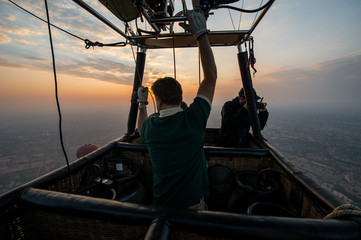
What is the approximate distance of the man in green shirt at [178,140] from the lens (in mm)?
1164

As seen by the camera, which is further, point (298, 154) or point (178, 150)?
point (298, 154)

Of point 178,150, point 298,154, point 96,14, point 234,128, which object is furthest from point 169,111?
point 298,154

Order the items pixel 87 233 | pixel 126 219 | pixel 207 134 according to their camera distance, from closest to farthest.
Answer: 1. pixel 126 219
2. pixel 87 233
3. pixel 207 134

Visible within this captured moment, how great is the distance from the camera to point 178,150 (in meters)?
1.17

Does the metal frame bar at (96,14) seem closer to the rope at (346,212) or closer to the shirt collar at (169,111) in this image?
the shirt collar at (169,111)

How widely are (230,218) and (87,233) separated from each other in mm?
1076

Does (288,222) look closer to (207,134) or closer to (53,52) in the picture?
(53,52)

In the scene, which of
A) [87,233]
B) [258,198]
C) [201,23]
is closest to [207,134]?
[258,198]

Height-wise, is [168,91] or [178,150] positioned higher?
[168,91]

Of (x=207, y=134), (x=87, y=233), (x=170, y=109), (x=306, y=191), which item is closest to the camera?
(x=87, y=233)

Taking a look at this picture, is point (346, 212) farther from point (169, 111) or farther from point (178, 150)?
point (169, 111)

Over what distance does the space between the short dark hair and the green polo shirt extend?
92 millimetres

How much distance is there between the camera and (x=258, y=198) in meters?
1.82

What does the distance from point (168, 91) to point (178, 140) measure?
0.42 m
